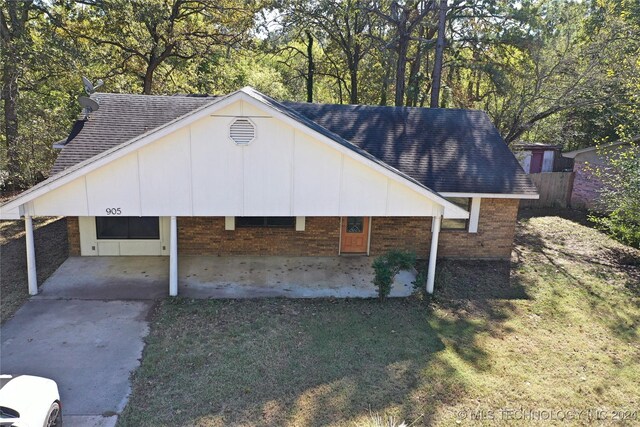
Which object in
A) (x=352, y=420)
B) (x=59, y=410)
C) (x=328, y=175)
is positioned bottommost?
(x=352, y=420)

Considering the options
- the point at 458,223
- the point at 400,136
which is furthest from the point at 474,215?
the point at 400,136

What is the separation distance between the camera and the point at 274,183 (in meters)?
9.04

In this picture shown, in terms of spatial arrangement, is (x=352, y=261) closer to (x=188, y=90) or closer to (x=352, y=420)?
(x=352, y=420)

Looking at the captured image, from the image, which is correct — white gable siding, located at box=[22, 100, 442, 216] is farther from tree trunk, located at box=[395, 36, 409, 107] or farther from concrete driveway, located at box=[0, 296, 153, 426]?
tree trunk, located at box=[395, 36, 409, 107]

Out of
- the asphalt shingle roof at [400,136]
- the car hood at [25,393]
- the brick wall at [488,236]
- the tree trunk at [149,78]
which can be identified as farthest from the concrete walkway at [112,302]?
the tree trunk at [149,78]

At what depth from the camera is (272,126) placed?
8719 millimetres

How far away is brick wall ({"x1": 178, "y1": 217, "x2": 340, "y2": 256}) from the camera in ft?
38.9

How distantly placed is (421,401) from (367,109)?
10653mm

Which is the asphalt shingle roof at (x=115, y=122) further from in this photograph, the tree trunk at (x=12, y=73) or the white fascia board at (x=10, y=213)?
the tree trunk at (x=12, y=73)

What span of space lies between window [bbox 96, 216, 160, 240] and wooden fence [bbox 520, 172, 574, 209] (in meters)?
16.5

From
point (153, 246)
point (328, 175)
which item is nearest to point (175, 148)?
point (328, 175)

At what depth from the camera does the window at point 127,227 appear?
1145cm

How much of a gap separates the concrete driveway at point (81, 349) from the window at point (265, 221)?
3.54 metres

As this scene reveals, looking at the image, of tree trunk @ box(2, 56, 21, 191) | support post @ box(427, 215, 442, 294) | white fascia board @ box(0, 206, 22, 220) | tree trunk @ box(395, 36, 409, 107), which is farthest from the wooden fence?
tree trunk @ box(2, 56, 21, 191)
